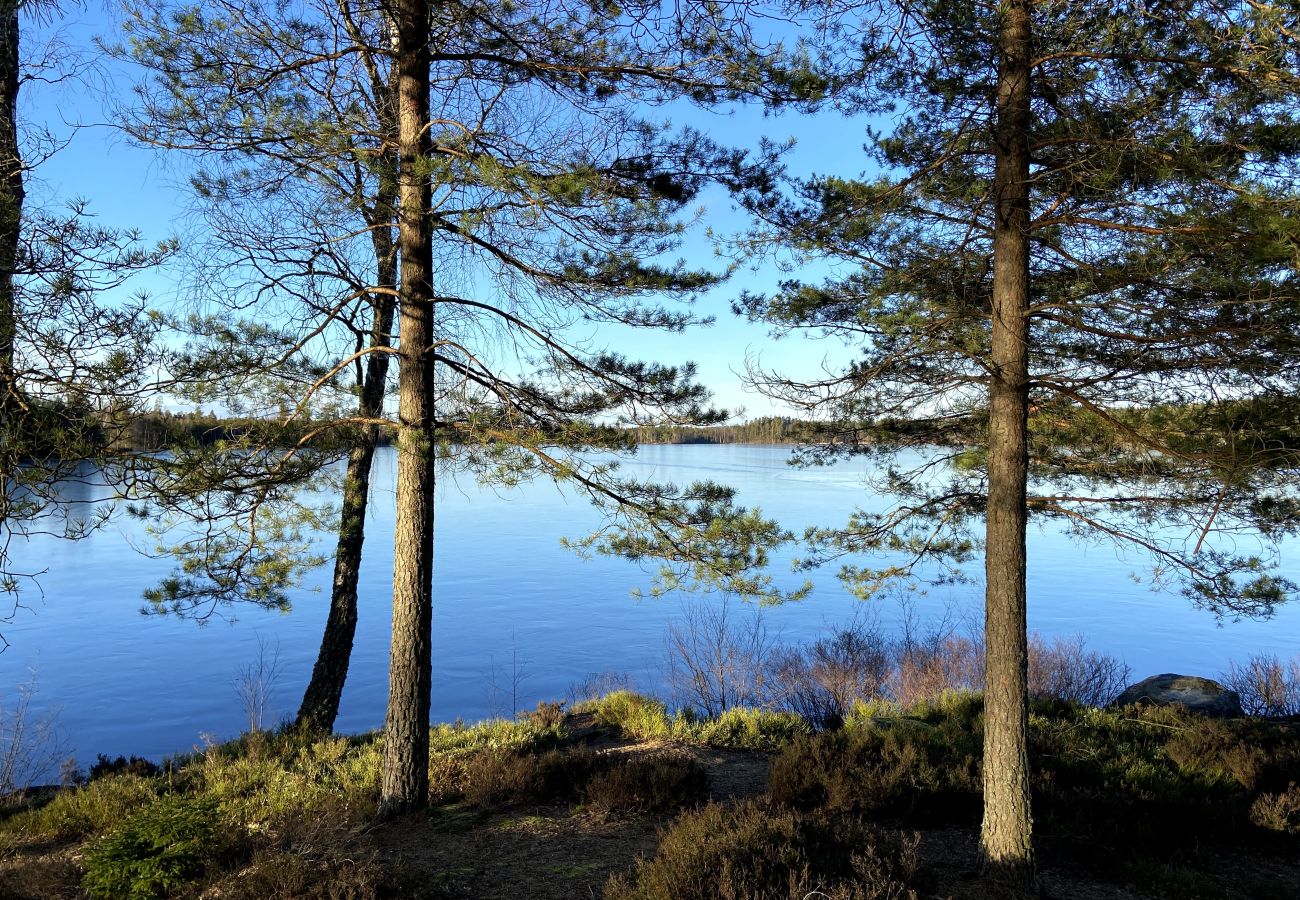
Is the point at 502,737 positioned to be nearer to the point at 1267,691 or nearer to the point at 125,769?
the point at 125,769

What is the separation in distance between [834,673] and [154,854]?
11.5 meters

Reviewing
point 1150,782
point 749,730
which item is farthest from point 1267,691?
point 749,730

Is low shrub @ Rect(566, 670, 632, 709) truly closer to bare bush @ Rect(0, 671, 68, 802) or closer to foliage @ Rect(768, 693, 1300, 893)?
foliage @ Rect(768, 693, 1300, 893)

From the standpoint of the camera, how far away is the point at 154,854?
455 centimetres

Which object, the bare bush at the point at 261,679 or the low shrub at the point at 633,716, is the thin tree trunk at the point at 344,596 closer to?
the low shrub at the point at 633,716

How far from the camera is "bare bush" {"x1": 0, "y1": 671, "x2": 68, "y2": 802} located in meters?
10.3

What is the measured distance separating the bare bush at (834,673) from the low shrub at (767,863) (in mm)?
8395

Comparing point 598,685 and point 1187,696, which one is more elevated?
point 1187,696

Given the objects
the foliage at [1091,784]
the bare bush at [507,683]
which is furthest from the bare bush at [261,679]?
the foliage at [1091,784]

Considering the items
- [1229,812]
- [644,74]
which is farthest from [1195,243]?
[1229,812]

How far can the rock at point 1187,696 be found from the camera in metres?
11.0

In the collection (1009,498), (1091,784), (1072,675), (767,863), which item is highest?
(1009,498)

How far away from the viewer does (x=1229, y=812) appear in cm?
659

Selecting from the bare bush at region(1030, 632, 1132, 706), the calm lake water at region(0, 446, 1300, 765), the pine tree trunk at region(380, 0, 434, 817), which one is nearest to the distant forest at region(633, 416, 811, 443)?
the pine tree trunk at region(380, 0, 434, 817)
